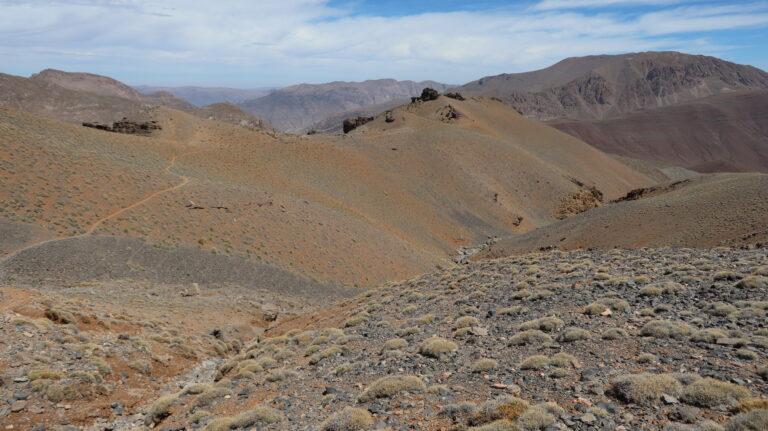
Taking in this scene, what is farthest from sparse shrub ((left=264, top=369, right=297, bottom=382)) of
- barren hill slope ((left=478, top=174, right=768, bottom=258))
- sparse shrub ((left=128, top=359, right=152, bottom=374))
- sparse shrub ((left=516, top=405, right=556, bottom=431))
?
barren hill slope ((left=478, top=174, right=768, bottom=258))

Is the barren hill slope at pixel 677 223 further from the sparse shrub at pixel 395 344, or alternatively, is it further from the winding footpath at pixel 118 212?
the winding footpath at pixel 118 212

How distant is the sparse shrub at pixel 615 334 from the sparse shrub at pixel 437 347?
3385mm

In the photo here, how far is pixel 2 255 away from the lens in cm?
2277

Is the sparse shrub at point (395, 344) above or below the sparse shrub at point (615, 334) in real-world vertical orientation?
below

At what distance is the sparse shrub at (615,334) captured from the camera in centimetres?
955

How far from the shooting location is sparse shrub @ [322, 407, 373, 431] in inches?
→ 289

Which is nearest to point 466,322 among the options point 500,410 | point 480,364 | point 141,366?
point 480,364

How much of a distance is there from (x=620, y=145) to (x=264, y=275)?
201663 mm

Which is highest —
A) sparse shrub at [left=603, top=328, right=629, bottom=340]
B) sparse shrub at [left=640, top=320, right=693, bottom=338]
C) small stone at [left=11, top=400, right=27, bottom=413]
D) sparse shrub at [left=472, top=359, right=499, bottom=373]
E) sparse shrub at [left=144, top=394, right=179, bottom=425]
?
sparse shrub at [left=640, top=320, right=693, bottom=338]

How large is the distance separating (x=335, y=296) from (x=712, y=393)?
80.2 ft

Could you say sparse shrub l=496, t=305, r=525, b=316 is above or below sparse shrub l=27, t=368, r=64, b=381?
above

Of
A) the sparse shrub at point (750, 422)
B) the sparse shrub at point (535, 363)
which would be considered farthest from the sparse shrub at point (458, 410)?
the sparse shrub at point (750, 422)

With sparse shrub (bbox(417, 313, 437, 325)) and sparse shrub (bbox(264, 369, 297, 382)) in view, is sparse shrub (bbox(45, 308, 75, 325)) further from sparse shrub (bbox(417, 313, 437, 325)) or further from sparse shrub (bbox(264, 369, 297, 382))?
sparse shrub (bbox(417, 313, 437, 325))

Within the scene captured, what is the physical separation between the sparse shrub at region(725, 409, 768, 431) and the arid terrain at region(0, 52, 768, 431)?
32 mm
